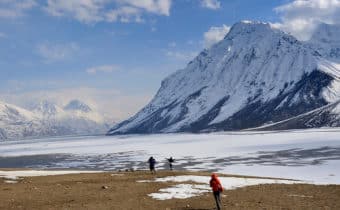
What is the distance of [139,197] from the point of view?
38.8 m

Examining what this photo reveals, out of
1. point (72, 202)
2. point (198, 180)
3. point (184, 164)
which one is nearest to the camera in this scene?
point (72, 202)

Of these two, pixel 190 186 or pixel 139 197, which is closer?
pixel 139 197

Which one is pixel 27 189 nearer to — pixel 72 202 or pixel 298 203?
pixel 72 202

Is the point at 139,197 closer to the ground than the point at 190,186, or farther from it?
closer to the ground

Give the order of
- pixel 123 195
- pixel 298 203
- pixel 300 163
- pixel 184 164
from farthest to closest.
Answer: pixel 184 164, pixel 300 163, pixel 123 195, pixel 298 203

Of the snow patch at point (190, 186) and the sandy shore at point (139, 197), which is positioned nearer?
the sandy shore at point (139, 197)

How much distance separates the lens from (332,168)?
3278 inches

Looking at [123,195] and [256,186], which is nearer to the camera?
[123,195]

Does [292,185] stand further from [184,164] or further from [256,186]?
[184,164]

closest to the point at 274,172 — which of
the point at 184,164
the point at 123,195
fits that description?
the point at 184,164

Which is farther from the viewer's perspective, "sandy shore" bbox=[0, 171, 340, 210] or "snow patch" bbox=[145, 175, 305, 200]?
"snow patch" bbox=[145, 175, 305, 200]

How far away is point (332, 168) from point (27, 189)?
181 ft

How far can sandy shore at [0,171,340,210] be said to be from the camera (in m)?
34.7

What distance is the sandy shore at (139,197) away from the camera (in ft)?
114
